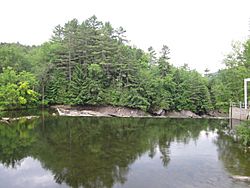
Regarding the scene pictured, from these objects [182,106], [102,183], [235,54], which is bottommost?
[102,183]

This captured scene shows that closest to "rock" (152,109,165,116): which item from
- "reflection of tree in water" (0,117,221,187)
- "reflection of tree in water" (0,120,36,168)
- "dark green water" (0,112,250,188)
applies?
"reflection of tree in water" (0,117,221,187)

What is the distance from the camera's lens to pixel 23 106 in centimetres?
3559

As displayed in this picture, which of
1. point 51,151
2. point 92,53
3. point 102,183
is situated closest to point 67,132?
point 51,151

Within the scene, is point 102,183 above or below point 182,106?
below

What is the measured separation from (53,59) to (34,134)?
22.6 metres

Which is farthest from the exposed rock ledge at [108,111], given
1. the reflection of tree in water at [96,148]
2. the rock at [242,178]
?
the rock at [242,178]

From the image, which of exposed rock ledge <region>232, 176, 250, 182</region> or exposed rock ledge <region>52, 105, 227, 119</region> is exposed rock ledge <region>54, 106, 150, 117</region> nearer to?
exposed rock ledge <region>52, 105, 227, 119</region>

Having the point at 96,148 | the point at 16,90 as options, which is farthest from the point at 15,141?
the point at 16,90

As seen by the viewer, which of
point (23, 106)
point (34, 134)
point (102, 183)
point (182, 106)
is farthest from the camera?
point (182, 106)

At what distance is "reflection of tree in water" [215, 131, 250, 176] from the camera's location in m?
10.5

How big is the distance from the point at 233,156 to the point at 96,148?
6.57m

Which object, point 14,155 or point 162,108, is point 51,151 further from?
point 162,108

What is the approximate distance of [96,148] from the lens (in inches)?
569

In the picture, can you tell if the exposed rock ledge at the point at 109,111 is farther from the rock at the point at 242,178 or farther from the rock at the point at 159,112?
the rock at the point at 242,178
